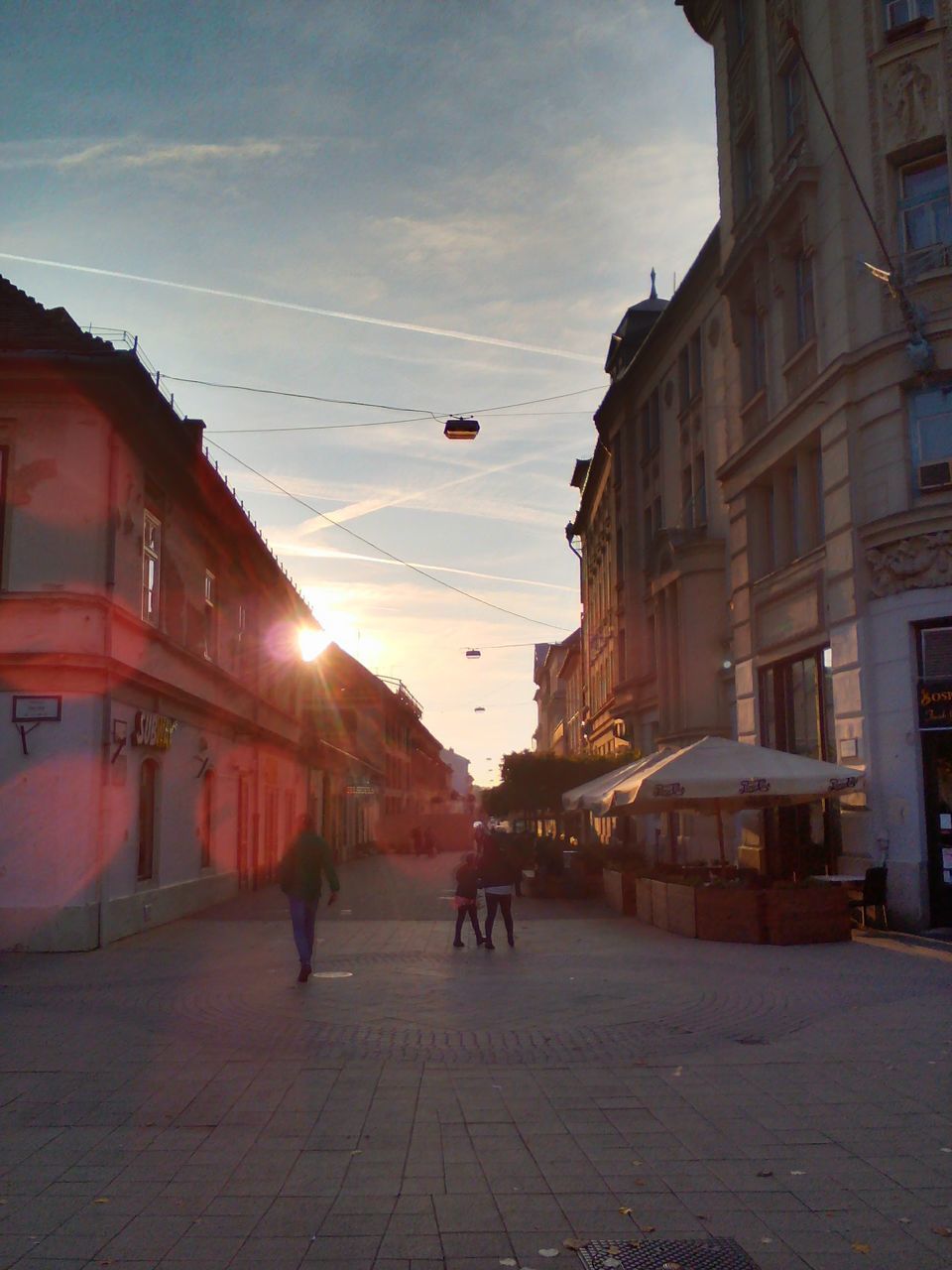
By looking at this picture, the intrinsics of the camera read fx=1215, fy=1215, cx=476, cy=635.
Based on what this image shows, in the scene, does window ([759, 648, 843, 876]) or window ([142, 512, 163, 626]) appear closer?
window ([142, 512, 163, 626])

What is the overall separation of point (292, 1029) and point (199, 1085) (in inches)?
76.8

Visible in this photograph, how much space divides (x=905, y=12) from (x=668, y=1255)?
60.5ft

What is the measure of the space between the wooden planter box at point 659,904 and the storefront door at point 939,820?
12.0ft

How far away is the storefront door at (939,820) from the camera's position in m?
15.9

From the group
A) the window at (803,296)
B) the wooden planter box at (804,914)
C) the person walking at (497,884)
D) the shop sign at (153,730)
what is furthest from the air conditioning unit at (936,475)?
the shop sign at (153,730)

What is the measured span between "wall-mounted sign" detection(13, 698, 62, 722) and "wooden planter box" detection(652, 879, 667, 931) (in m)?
8.84

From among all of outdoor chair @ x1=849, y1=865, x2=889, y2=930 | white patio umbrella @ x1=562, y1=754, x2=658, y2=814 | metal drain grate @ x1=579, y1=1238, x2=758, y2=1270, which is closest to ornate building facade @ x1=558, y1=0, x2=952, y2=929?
outdoor chair @ x1=849, y1=865, x2=889, y2=930

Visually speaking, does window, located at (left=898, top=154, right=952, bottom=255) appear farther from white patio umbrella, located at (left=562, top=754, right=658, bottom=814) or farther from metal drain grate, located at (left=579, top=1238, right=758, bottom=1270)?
metal drain grate, located at (left=579, top=1238, right=758, bottom=1270)

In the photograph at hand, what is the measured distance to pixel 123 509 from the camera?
17.0 metres

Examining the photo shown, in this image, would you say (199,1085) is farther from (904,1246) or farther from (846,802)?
(846,802)

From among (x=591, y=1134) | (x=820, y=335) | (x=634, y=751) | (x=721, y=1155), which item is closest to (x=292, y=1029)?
(x=591, y=1134)

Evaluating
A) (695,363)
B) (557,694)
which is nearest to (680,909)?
(695,363)

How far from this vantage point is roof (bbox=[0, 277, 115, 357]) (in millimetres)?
16172

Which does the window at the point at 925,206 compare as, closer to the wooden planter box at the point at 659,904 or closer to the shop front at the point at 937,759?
the shop front at the point at 937,759
